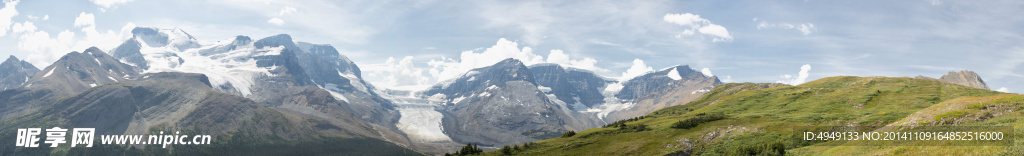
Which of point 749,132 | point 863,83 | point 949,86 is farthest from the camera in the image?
point 863,83

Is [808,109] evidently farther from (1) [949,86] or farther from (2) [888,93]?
(1) [949,86]

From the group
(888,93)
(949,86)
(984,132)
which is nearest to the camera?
(984,132)

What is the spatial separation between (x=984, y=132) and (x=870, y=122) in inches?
1185

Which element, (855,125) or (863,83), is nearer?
(855,125)

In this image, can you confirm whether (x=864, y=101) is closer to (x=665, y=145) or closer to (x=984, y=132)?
(x=665, y=145)

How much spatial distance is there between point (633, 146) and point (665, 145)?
197 inches

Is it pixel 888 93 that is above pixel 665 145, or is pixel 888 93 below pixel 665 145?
above

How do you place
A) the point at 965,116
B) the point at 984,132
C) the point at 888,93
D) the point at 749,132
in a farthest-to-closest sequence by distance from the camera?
the point at 888,93
the point at 749,132
the point at 965,116
the point at 984,132

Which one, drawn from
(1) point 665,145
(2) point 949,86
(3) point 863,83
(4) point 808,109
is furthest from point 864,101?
(1) point 665,145


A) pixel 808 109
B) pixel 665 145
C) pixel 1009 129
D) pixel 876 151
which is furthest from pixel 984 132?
pixel 808 109

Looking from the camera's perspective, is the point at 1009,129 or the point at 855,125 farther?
the point at 855,125

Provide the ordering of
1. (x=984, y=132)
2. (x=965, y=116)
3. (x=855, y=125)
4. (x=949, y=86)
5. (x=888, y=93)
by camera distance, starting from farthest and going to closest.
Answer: (x=949, y=86)
(x=888, y=93)
(x=855, y=125)
(x=965, y=116)
(x=984, y=132)

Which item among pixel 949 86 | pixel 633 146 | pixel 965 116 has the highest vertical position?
pixel 949 86

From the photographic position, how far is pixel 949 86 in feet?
434
